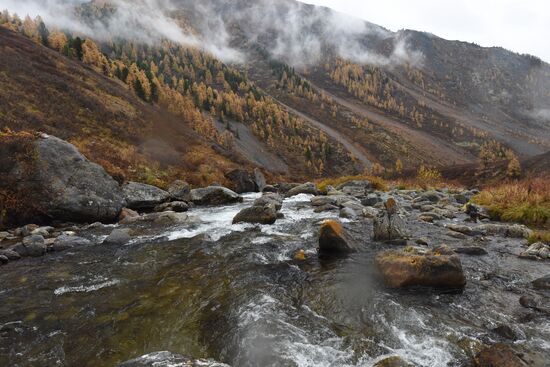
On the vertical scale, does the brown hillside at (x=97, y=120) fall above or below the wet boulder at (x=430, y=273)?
below

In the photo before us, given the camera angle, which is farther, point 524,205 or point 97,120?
point 97,120

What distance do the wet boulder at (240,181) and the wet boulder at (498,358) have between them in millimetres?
35875

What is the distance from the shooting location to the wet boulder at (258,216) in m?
19.5

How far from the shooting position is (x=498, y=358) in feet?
19.1

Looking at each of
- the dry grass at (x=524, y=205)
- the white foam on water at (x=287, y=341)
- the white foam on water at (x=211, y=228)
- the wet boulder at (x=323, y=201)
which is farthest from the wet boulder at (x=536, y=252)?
the wet boulder at (x=323, y=201)

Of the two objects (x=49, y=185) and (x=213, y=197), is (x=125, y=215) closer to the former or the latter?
(x=49, y=185)

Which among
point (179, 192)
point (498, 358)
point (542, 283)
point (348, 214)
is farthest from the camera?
point (179, 192)

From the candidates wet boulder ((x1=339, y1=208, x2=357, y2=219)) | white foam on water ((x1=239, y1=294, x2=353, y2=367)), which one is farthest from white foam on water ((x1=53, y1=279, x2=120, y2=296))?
wet boulder ((x1=339, y1=208, x2=357, y2=219))

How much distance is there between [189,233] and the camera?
57.1 feet

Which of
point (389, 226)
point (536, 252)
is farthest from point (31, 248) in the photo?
point (536, 252)

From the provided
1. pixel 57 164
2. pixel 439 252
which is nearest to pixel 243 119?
pixel 57 164

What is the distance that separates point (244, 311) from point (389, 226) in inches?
354

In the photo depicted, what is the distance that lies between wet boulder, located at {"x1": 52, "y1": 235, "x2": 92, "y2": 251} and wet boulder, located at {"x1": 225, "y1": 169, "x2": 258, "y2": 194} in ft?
83.9

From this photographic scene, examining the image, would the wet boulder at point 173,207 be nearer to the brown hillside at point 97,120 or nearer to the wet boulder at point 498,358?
the brown hillside at point 97,120
